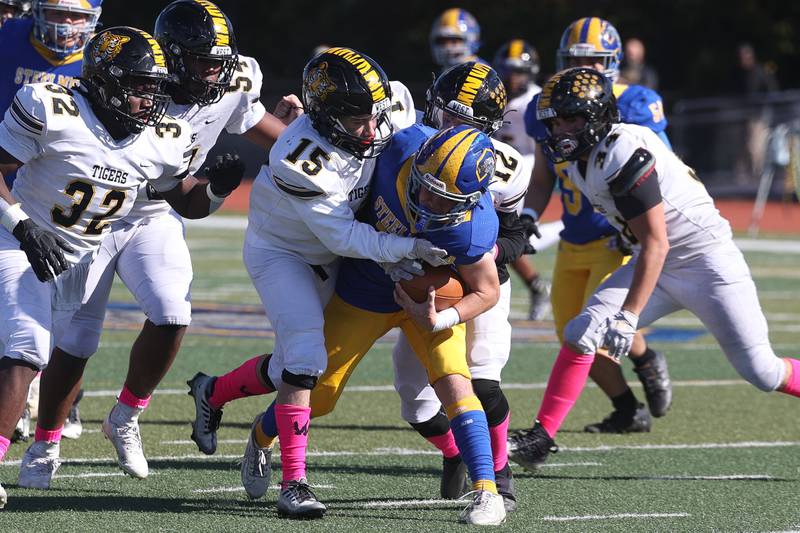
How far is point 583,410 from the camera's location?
7043 millimetres

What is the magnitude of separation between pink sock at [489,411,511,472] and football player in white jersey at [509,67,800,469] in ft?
1.05

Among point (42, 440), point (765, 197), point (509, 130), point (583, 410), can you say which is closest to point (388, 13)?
point (765, 197)

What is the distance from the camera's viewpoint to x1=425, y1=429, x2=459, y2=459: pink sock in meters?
5.05

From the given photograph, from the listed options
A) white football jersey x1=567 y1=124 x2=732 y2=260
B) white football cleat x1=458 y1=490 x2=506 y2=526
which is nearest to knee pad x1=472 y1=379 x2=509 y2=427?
white football cleat x1=458 y1=490 x2=506 y2=526

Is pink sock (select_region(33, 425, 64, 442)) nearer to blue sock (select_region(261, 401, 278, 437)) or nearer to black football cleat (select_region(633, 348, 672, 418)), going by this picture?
blue sock (select_region(261, 401, 278, 437))

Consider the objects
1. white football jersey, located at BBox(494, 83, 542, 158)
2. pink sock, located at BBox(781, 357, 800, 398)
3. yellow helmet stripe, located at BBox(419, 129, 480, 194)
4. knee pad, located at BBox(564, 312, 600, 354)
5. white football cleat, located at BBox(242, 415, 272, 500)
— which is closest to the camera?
yellow helmet stripe, located at BBox(419, 129, 480, 194)

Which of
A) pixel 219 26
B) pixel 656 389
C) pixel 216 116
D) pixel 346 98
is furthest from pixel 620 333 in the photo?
pixel 219 26

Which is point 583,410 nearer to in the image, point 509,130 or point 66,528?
point 509,130

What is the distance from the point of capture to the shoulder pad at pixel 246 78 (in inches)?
215

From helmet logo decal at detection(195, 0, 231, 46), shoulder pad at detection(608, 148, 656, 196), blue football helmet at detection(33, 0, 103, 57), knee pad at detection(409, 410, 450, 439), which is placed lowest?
knee pad at detection(409, 410, 450, 439)

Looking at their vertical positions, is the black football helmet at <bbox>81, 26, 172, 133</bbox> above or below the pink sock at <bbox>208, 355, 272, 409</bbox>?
above

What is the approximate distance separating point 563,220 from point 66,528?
3.16m

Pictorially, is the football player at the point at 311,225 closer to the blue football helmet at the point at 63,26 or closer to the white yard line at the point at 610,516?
the white yard line at the point at 610,516

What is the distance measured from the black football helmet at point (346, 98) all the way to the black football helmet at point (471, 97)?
26 centimetres
